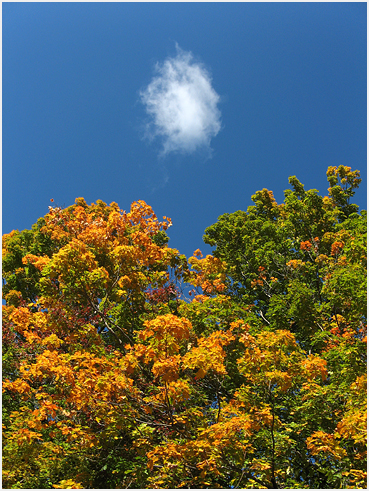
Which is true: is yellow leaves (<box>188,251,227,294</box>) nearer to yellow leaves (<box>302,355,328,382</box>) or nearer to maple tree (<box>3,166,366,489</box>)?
maple tree (<box>3,166,366,489</box>)

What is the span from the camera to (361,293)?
6.07m

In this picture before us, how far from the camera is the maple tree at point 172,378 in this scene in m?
5.21

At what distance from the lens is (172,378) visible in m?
5.21

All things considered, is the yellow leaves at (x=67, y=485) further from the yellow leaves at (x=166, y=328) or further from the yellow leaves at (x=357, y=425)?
the yellow leaves at (x=357, y=425)

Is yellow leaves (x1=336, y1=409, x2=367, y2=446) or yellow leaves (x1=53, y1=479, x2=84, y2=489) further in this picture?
yellow leaves (x1=53, y1=479, x2=84, y2=489)

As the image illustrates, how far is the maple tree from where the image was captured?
5215 millimetres

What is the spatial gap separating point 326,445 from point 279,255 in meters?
7.11

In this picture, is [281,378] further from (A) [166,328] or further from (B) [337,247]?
(B) [337,247]

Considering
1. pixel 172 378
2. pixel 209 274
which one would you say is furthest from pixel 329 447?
pixel 209 274

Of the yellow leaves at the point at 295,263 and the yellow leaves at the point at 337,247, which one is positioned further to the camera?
the yellow leaves at the point at 295,263

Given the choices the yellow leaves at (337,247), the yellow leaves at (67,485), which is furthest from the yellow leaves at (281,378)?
the yellow leaves at (337,247)

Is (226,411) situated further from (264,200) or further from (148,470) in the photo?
(264,200)

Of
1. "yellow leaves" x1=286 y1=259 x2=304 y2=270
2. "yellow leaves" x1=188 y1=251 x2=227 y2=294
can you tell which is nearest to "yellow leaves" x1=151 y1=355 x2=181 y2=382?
"yellow leaves" x1=188 y1=251 x2=227 y2=294

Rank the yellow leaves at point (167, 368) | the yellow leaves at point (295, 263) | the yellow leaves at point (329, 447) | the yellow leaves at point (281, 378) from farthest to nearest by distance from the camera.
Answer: the yellow leaves at point (295, 263)
the yellow leaves at point (281, 378)
the yellow leaves at point (167, 368)
the yellow leaves at point (329, 447)
